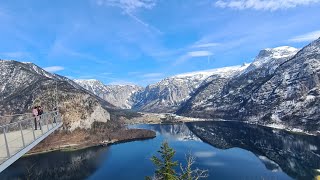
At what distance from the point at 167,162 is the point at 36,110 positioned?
2719 cm

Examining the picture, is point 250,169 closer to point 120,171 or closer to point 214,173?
point 214,173

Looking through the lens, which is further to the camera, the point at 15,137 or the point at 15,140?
the point at 15,137

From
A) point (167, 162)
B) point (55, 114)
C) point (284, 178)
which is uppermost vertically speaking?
point (55, 114)

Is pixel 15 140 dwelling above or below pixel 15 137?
below

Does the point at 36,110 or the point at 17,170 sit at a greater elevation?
the point at 36,110

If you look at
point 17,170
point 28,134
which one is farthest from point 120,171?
point 28,134

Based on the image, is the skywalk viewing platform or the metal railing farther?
the metal railing

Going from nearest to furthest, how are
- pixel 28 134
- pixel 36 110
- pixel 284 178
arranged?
pixel 28 134 < pixel 36 110 < pixel 284 178

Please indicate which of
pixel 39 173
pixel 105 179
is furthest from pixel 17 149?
pixel 39 173

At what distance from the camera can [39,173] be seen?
606ft

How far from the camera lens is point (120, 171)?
179375 millimetres

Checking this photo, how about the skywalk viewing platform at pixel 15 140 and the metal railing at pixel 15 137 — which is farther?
the metal railing at pixel 15 137

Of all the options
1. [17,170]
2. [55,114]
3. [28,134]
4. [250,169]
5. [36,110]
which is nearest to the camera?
[28,134]

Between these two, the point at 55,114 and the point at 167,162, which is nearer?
the point at 55,114
